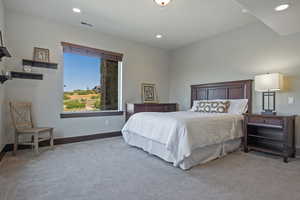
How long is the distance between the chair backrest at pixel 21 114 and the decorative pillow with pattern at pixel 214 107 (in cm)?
392

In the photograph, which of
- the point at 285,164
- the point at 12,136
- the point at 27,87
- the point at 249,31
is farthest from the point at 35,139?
the point at 249,31

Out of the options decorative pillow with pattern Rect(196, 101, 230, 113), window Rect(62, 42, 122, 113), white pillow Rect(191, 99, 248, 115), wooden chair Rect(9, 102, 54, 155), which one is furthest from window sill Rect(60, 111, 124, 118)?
white pillow Rect(191, 99, 248, 115)

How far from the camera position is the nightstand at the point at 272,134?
2917 millimetres

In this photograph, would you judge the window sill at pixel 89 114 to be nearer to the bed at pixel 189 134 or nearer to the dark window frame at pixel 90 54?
the dark window frame at pixel 90 54

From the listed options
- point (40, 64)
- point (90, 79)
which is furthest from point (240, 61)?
point (40, 64)

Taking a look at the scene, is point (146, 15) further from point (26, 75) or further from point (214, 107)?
point (26, 75)

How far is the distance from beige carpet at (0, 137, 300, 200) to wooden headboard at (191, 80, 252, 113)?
1.52m

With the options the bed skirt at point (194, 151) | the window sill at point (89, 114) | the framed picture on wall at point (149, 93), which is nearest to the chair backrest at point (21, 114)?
the window sill at point (89, 114)

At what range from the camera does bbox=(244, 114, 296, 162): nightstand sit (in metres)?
2.92

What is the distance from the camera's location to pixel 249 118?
3.38m

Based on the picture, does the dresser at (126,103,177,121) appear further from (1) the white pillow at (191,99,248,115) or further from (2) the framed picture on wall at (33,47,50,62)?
(2) the framed picture on wall at (33,47,50,62)

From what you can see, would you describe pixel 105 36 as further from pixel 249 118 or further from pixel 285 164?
pixel 285 164

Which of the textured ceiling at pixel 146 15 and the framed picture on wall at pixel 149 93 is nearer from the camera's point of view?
the textured ceiling at pixel 146 15

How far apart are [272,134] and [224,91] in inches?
57.4
